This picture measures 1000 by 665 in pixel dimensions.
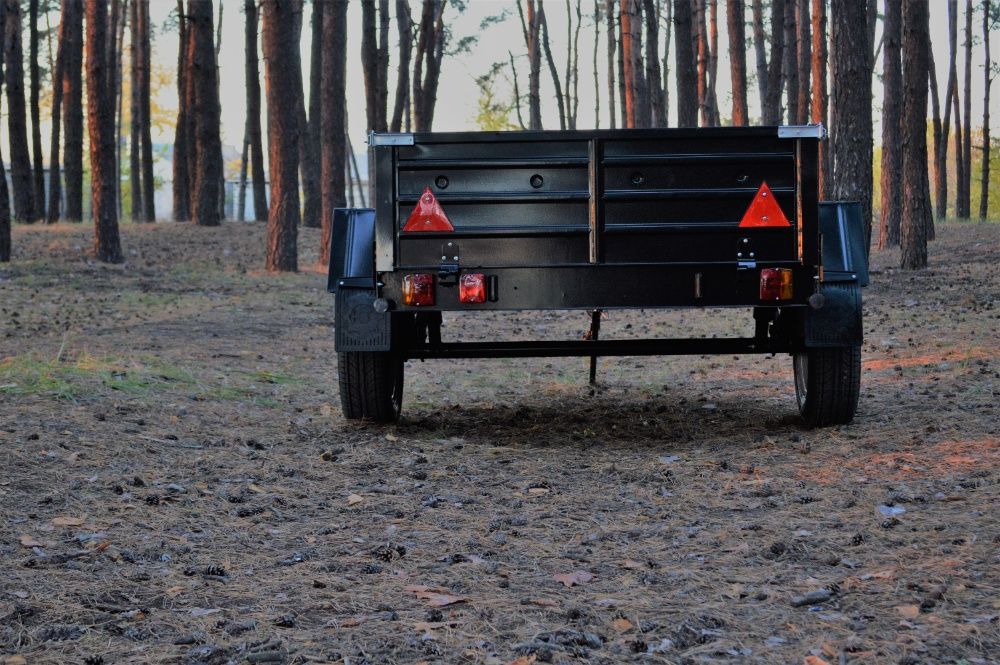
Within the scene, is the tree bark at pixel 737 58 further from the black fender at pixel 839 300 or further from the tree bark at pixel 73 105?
the black fender at pixel 839 300

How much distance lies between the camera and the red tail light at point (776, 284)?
703cm

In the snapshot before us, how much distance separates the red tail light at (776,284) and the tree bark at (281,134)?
1592cm

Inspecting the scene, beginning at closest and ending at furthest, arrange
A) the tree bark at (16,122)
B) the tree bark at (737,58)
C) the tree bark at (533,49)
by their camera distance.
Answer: the tree bark at (16,122), the tree bark at (737,58), the tree bark at (533,49)

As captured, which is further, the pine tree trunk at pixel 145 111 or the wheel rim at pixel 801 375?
the pine tree trunk at pixel 145 111

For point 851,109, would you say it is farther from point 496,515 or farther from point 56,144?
point 56,144

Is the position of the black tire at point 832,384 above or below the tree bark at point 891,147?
below

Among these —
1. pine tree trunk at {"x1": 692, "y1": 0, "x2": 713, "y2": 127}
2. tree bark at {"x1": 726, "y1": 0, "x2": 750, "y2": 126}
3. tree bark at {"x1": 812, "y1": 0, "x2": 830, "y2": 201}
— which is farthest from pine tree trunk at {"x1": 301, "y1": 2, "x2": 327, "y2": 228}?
pine tree trunk at {"x1": 692, "y1": 0, "x2": 713, "y2": 127}

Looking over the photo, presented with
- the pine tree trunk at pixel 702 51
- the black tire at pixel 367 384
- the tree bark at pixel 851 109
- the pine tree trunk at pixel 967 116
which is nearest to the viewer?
the black tire at pixel 367 384

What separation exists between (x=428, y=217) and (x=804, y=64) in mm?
29417

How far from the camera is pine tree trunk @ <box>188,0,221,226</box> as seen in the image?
27.5 metres

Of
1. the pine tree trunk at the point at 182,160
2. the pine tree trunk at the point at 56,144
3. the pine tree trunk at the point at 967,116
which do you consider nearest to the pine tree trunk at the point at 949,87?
the pine tree trunk at the point at 967,116

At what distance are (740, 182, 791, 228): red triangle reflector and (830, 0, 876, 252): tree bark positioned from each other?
37.9 feet

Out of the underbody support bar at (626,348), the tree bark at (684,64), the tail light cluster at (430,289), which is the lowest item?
the underbody support bar at (626,348)

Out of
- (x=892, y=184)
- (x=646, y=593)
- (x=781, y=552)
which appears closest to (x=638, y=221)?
(x=781, y=552)
